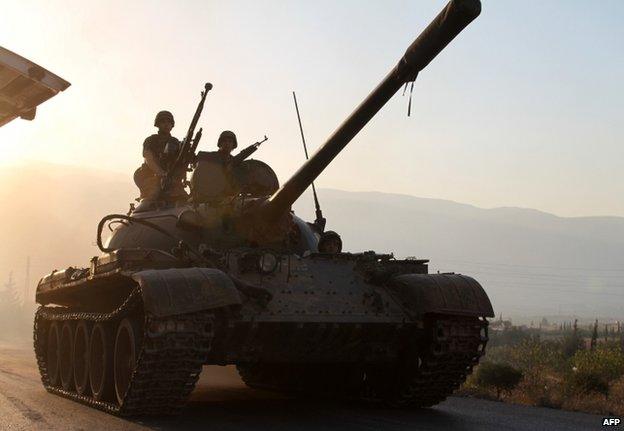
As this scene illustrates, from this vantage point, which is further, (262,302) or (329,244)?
(329,244)

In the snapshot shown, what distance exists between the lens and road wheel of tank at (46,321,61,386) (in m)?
16.8

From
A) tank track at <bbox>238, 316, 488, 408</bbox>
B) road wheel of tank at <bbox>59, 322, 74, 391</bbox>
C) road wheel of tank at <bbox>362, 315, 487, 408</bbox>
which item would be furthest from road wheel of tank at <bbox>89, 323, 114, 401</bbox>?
road wheel of tank at <bbox>362, 315, 487, 408</bbox>

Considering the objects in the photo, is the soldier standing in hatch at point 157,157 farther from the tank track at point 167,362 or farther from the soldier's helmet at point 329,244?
the tank track at point 167,362

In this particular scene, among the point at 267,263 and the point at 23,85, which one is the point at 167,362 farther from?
the point at 23,85

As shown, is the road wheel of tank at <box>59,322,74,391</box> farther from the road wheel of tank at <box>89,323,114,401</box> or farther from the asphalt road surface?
the road wheel of tank at <box>89,323,114,401</box>

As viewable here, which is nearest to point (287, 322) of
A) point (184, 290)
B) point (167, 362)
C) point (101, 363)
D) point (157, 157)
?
point (184, 290)

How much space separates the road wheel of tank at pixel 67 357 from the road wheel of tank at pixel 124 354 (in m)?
2.65

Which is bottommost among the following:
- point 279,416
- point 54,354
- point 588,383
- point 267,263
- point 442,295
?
point 279,416

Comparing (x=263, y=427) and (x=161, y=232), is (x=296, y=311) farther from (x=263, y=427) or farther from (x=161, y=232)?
(x=161, y=232)

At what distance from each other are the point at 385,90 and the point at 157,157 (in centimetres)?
583

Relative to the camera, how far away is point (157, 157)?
53.2ft

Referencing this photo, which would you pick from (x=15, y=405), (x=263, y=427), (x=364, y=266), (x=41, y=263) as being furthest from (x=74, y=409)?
(x=41, y=263)

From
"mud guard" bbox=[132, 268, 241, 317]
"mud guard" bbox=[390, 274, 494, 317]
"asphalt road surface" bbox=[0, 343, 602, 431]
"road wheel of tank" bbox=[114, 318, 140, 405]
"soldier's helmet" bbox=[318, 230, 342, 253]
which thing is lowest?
"asphalt road surface" bbox=[0, 343, 602, 431]

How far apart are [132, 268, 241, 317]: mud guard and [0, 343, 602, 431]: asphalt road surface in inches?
55.0
